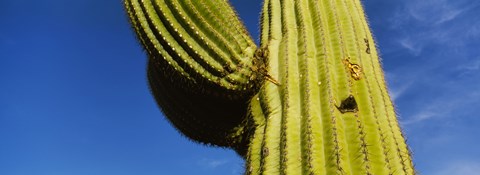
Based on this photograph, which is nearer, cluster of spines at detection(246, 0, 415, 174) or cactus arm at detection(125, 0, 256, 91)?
cluster of spines at detection(246, 0, 415, 174)

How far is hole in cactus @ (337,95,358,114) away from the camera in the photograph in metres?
3.26

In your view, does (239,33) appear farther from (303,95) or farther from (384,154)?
(384,154)

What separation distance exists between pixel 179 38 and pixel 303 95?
3.46 feet

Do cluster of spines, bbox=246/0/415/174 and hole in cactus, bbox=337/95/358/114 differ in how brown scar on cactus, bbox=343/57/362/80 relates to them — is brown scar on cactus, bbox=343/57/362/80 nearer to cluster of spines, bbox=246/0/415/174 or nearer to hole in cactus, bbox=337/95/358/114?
cluster of spines, bbox=246/0/415/174

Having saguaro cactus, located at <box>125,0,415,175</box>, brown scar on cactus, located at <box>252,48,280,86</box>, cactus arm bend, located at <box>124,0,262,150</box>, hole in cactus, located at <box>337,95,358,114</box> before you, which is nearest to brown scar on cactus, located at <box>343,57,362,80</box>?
saguaro cactus, located at <box>125,0,415,175</box>

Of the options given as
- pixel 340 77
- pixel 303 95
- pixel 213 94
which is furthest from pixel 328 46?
pixel 213 94

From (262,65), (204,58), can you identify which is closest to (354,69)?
(262,65)

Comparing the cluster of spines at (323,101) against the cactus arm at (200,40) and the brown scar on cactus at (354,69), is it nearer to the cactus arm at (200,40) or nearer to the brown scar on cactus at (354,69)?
the brown scar on cactus at (354,69)

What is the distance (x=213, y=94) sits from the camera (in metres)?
3.89

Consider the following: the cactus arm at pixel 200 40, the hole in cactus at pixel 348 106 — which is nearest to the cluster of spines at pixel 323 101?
the hole in cactus at pixel 348 106

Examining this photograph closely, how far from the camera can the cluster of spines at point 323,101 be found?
295cm

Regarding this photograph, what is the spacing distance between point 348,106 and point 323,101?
0.50ft

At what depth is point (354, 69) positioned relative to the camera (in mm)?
3629

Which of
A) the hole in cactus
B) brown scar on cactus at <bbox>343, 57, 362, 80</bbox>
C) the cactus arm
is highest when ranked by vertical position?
the cactus arm
